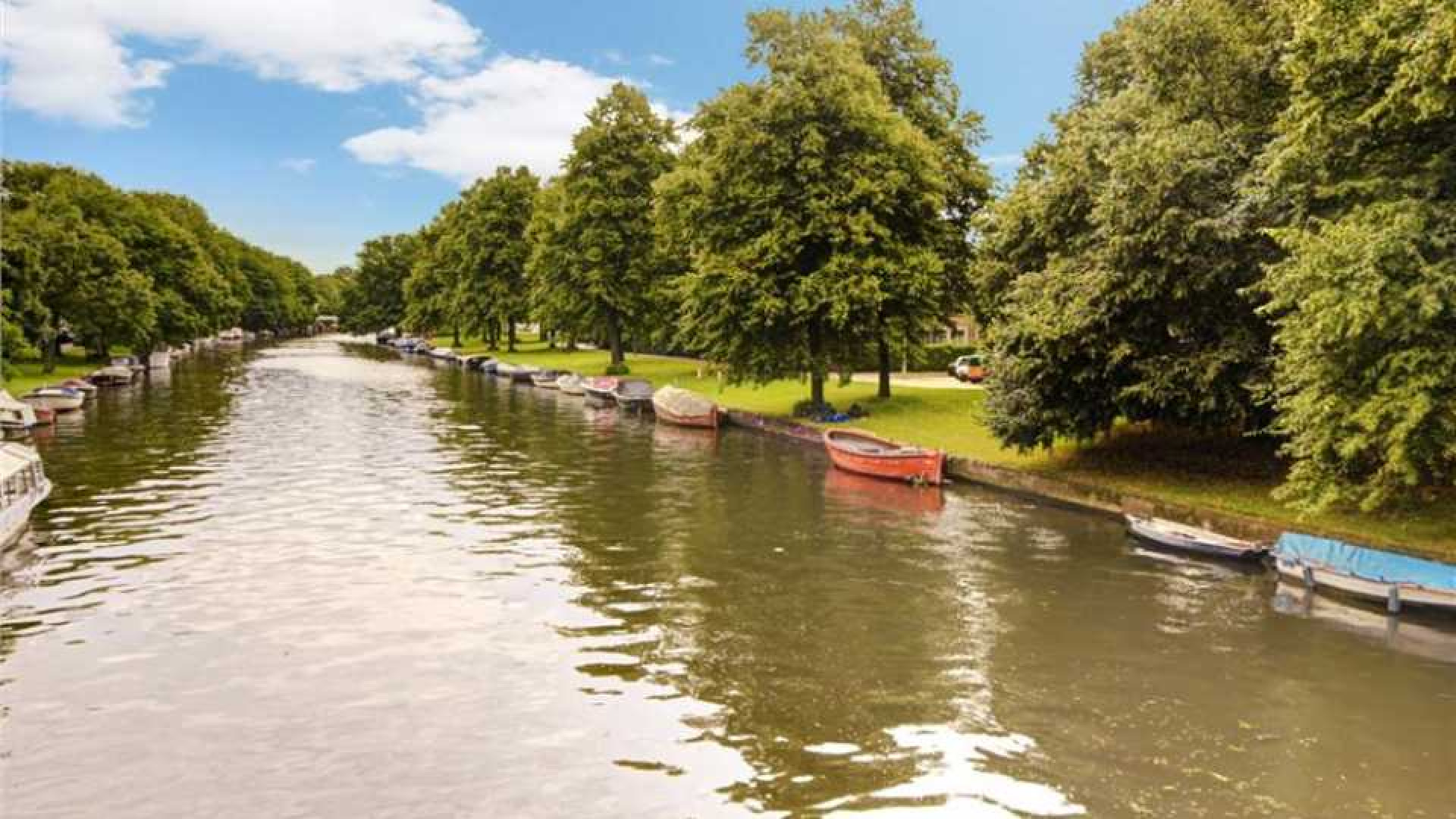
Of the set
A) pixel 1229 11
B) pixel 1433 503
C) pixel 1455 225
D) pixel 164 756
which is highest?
pixel 1229 11

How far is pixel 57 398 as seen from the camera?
48.4 metres

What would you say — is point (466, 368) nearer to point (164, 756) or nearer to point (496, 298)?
point (496, 298)

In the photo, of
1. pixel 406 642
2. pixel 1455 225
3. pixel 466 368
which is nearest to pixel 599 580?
pixel 406 642

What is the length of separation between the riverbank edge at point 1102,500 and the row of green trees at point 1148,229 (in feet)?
4.71

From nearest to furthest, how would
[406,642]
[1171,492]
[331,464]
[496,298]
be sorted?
1. [406,642]
2. [1171,492]
3. [331,464]
4. [496,298]

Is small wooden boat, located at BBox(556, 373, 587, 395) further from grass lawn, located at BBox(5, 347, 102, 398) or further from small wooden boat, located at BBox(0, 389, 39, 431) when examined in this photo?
small wooden boat, located at BBox(0, 389, 39, 431)

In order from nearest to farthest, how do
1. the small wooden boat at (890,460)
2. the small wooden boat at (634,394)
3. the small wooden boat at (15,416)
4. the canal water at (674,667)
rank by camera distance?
the canal water at (674,667)
the small wooden boat at (890,460)
the small wooden boat at (15,416)
the small wooden boat at (634,394)

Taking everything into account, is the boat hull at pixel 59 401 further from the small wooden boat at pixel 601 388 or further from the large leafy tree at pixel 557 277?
the large leafy tree at pixel 557 277

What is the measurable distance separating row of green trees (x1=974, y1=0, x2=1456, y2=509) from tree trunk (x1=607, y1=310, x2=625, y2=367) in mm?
43817

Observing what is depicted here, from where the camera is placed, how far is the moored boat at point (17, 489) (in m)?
21.9

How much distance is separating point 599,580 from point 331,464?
59.3 ft

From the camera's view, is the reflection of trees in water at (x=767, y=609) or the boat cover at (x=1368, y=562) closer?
the reflection of trees in water at (x=767, y=609)

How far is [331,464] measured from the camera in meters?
34.3

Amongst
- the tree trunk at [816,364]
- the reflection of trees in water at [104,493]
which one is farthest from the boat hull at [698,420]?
the reflection of trees in water at [104,493]
